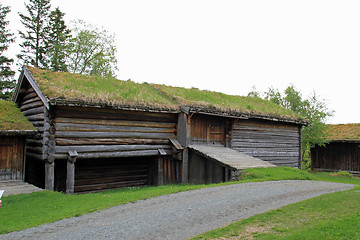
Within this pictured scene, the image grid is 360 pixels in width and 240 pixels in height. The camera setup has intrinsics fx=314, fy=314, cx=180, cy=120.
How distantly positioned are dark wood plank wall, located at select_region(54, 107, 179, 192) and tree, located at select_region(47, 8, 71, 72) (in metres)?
19.8

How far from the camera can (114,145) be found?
49.9 ft

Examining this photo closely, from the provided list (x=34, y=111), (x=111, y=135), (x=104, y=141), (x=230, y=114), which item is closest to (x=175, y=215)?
(x=104, y=141)

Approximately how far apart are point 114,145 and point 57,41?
24.2 m

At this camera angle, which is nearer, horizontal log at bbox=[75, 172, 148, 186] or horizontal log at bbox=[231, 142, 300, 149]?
horizontal log at bbox=[75, 172, 148, 186]

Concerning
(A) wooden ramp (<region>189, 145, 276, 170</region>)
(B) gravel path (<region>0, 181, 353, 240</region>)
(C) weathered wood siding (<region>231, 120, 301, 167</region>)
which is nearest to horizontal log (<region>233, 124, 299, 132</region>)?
(C) weathered wood siding (<region>231, 120, 301, 167</region>)

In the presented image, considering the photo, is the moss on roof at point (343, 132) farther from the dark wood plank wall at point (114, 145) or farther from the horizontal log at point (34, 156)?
the horizontal log at point (34, 156)

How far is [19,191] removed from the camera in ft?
39.0

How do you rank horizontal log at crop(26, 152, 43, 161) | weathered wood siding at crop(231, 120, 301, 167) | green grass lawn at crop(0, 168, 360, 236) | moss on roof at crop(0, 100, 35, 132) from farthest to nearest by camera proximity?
weathered wood siding at crop(231, 120, 301, 167) → horizontal log at crop(26, 152, 43, 161) → moss on roof at crop(0, 100, 35, 132) → green grass lawn at crop(0, 168, 360, 236)

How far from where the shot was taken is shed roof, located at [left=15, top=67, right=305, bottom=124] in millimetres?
13867

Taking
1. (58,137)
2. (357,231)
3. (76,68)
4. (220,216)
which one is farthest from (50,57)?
(357,231)

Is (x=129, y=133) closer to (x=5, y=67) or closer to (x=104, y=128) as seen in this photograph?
(x=104, y=128)

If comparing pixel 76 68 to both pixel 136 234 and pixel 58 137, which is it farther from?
pixel 136 234

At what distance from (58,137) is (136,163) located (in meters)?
5.99

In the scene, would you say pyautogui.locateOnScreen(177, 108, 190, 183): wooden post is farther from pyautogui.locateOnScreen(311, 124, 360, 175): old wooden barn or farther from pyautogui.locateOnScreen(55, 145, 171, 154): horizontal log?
pyautogui.locateOnScreen(311, 124, 360, 175): old wooden barn
